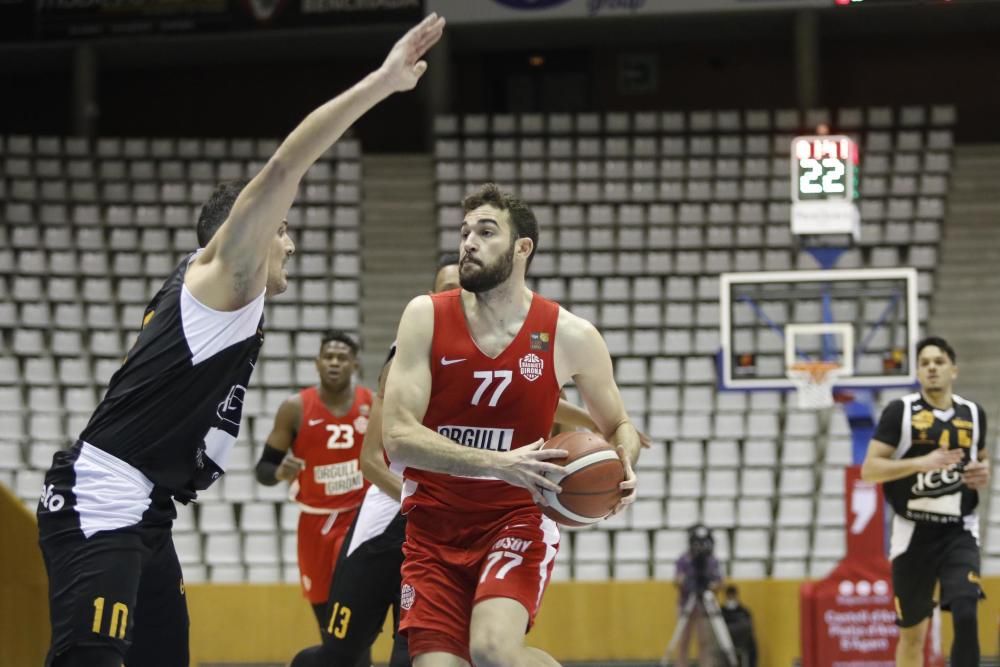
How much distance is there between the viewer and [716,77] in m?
20.2

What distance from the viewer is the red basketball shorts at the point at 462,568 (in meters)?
4.59

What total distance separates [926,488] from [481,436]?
162 inches

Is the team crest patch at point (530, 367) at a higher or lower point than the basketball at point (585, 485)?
higher

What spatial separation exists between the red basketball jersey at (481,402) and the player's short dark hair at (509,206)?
341 mm

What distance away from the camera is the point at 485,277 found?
4750 mm

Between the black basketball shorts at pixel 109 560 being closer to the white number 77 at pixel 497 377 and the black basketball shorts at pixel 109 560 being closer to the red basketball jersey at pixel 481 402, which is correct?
the red basketball jersey at pixel 481 402

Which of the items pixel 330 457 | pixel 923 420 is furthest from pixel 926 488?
pixel 330 457

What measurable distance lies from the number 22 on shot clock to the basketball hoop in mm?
1315

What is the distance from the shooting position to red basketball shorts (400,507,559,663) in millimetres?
4590

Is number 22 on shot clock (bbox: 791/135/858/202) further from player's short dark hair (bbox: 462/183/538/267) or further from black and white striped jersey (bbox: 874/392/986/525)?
player's short dark hair (bbox: 462/183/538/267)

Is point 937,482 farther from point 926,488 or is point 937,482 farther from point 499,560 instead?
point 499,560

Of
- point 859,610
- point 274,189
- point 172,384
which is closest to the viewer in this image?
point 274,189

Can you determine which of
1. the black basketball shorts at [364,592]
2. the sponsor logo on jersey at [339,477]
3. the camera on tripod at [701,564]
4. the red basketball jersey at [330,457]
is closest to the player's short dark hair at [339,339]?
the red basketball jersey at [330,457]

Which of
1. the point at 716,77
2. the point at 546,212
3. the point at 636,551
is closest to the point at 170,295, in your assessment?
the point at 636,551
